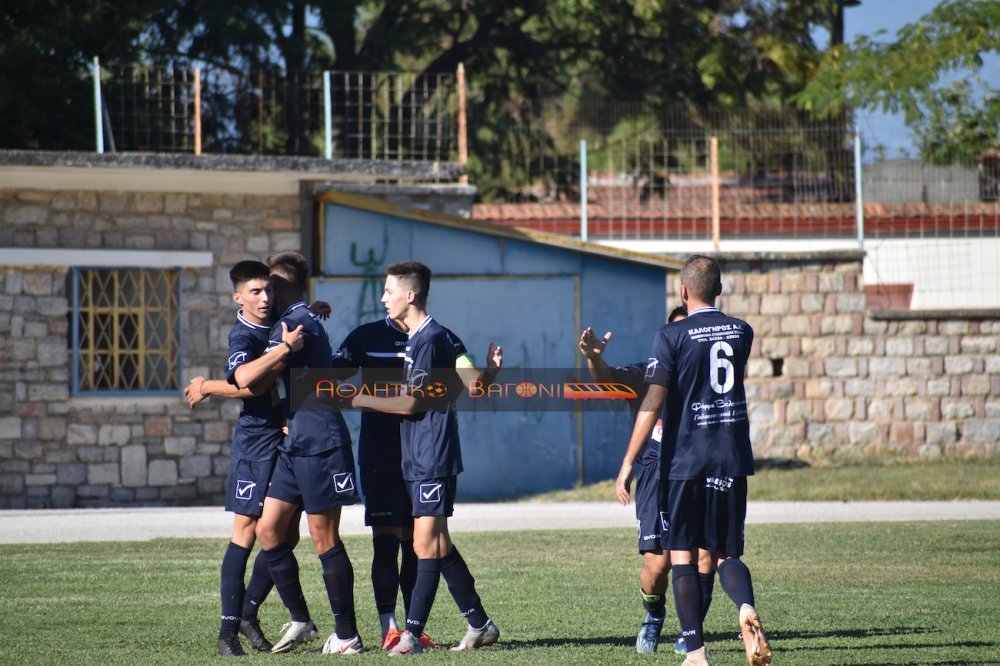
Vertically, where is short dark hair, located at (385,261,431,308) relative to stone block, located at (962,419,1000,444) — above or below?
above

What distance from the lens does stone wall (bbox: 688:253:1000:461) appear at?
704 inches

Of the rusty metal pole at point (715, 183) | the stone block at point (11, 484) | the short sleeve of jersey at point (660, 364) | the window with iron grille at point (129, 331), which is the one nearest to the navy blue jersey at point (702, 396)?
the short sleeve of jersey at point (660, 364)

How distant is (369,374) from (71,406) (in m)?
9.12

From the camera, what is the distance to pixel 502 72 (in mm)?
25641

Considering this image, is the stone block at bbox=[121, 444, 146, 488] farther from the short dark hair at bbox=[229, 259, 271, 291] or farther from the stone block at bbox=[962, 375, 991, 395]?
the stone block at bbox=[962, 375, 991, 395]

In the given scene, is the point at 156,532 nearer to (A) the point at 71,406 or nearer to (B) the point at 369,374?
(A) the point at 71,406

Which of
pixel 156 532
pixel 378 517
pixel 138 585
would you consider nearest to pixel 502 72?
pixel 156 532

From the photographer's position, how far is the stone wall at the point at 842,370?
58.7 feet

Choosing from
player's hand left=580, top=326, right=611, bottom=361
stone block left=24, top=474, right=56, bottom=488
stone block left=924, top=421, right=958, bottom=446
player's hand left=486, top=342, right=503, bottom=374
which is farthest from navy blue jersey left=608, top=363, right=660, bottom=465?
stone block left=924, top=421, right=958, bottom=446

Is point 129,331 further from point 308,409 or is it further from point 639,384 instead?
point 639,384

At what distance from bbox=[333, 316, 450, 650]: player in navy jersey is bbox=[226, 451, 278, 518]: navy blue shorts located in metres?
0.50

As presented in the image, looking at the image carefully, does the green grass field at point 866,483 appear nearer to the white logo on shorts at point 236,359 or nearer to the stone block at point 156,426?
the stone block at point 156,426

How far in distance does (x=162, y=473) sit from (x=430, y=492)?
9.34 m

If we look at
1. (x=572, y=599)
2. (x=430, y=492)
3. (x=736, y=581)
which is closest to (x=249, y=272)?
(x=430, y=492)
